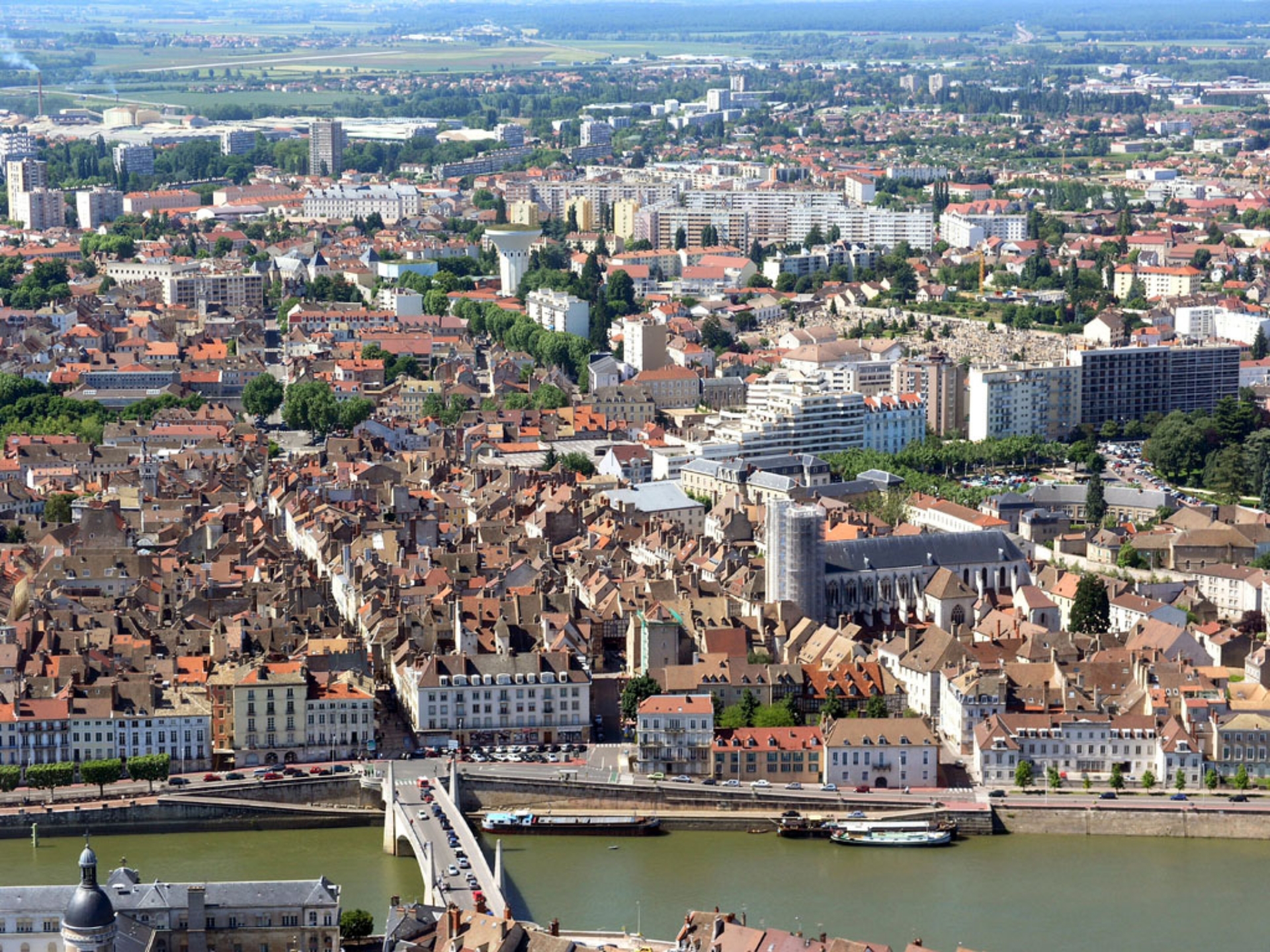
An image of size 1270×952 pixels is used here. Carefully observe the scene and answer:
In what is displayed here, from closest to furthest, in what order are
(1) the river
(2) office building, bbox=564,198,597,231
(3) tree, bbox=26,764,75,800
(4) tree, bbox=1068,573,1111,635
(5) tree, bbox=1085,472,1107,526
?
1. (1) the river
2. (3) tree, bbox=26,764,75,800
3. (4) tree, bbox=1068,573,1111,635
4. (5) tree, bbox=1085,472,1107,526
5. (2) office building, bbox=564,198,597,231

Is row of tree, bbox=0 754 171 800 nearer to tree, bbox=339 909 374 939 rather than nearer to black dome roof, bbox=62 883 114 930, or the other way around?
tree, bbox=339 909 374 939

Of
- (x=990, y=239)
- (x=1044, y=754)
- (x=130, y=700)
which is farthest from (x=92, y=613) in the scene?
(x=990, y=239)

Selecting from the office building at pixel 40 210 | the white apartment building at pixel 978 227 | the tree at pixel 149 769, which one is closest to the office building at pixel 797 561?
the tree at pixel 149 769

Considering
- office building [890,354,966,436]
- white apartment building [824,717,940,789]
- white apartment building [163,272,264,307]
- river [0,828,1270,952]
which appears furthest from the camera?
white apartment building [163,272,264,307]

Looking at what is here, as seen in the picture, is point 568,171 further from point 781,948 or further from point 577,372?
point 781,948

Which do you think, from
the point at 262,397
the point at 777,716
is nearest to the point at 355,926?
the point at 777,716

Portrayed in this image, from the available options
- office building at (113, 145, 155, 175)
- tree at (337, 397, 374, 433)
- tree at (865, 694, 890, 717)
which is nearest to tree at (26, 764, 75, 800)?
tree at (865, 694, 890, 717)

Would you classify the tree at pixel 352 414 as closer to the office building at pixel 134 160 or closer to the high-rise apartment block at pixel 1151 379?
the high-rise apartment block at pixel 1151 379
